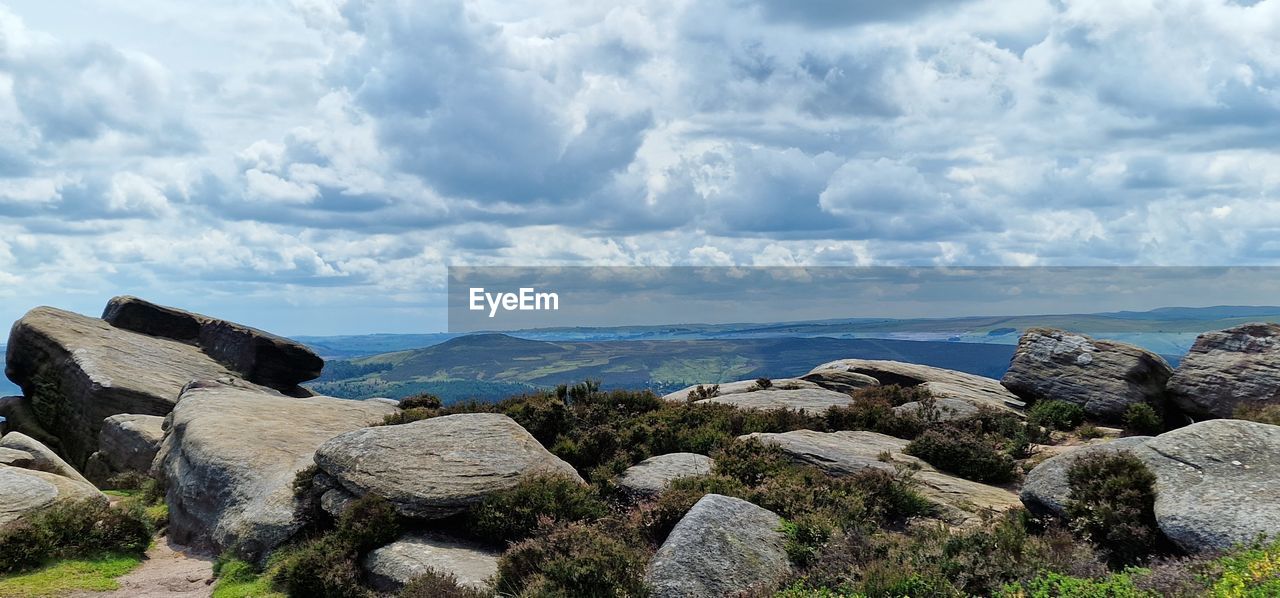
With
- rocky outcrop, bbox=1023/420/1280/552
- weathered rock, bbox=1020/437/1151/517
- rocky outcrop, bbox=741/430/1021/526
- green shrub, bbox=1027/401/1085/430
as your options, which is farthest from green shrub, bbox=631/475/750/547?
green shrub, bbox=1027/401/1085/430

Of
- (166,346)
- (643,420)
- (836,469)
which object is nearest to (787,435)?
(836,469)

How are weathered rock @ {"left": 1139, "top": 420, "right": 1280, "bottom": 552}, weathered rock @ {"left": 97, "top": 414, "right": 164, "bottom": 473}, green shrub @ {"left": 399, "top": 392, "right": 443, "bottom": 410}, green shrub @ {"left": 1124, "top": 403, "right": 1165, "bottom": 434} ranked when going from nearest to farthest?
weathered rock @ {"left": 1139, "top": 420, "right": 1280, "bottom": 552} → green shrub @ {"left": 399, "top": 392, "right": 443, "bottom": 410} → green shrub @ {"left": 1124, "top": 403, "right": 1165, "bottom": 434} → weathered rock @ {"left": 97, "top": 414, "right": 164, "bottom": 473}

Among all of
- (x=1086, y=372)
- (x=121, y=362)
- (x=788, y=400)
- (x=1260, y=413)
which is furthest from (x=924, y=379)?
(x=121, y=362)

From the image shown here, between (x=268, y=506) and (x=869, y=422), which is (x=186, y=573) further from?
(x=869, y=422)

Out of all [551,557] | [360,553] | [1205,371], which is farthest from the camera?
[1205,371]

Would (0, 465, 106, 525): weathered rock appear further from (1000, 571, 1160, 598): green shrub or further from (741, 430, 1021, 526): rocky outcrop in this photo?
(1000, 571, 1160, 598): green shrub
